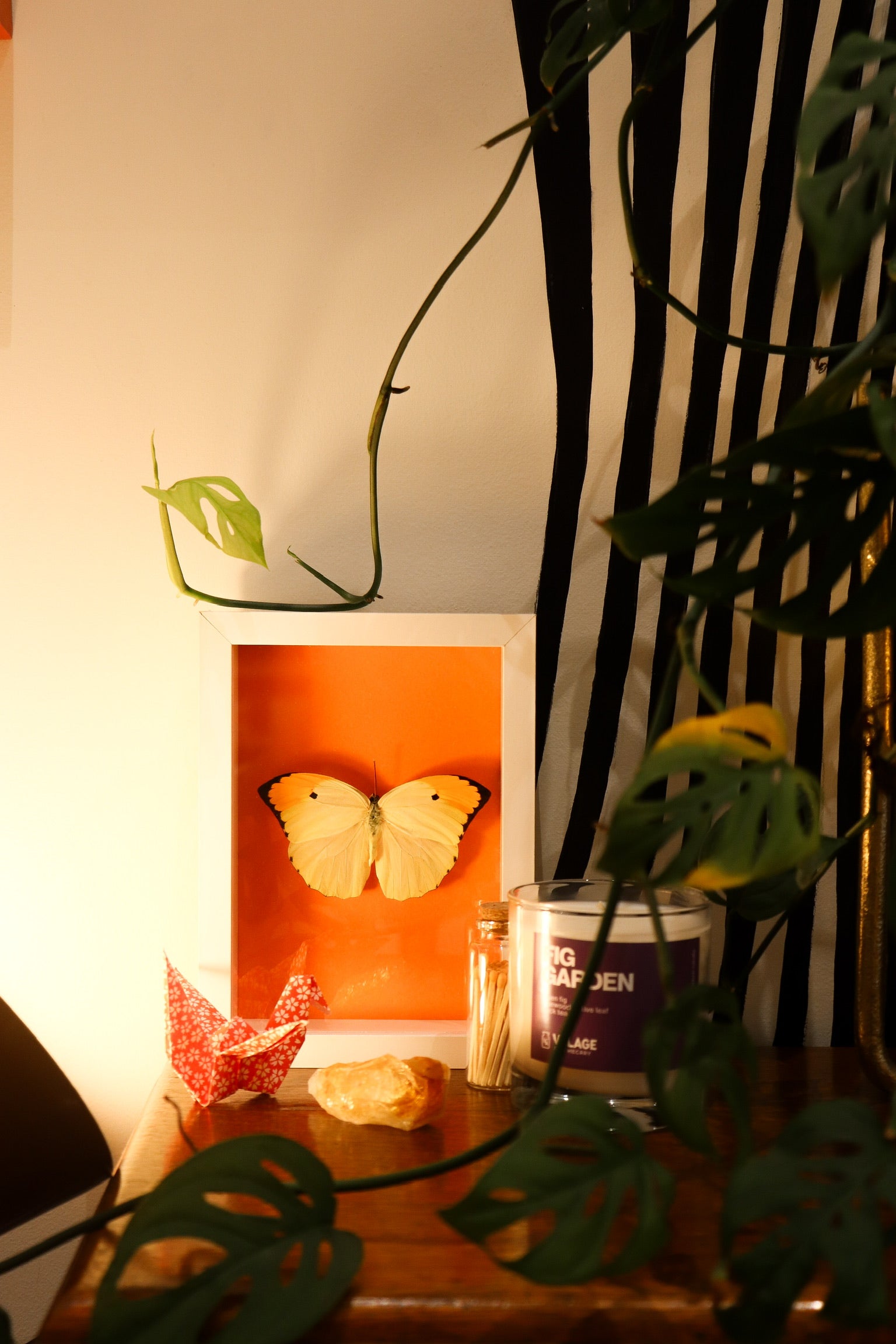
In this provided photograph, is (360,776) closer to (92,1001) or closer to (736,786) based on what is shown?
(92,1001)

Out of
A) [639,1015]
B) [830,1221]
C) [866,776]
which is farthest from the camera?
[866,776]

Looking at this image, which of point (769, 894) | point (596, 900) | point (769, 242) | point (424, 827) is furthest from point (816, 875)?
point (769, 242)

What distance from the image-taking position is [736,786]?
0.33 metres

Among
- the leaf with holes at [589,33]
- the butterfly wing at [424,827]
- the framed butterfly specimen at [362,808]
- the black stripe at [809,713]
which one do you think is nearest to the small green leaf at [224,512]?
the framed butterfly specimen at [362,808]

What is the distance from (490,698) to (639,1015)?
0.24m

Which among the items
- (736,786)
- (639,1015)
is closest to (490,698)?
(639,1015)

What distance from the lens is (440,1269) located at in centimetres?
40

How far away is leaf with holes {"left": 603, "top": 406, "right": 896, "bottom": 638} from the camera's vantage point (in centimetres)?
32

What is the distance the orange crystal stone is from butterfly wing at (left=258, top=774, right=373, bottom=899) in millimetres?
138

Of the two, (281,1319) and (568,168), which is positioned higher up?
(568,168)

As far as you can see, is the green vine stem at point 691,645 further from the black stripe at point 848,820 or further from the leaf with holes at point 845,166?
the black stripe at point 848,820

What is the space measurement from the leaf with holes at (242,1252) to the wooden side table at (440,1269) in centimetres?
3

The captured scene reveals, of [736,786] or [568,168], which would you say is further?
[568,168]

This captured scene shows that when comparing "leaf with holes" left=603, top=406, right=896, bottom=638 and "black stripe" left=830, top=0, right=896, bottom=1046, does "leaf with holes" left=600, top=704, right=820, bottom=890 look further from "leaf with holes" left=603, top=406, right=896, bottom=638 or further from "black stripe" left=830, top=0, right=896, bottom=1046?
"black stripe" left=830, top=0, right=896, bottom=1046
